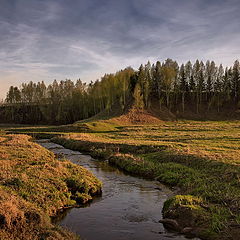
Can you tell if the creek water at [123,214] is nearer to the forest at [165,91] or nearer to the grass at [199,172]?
the grass at [199,172]

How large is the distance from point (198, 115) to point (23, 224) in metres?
96.8

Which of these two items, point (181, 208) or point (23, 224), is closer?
point (23, 224)

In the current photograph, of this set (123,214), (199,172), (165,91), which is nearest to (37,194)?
(123,214)

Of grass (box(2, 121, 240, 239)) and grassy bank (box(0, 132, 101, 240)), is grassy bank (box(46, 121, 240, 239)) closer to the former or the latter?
grass (box(2, 121, 240, 239))

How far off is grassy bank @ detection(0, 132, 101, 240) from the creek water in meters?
1.25

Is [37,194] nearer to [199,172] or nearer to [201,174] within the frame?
[201,174]

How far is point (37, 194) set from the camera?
1892cm

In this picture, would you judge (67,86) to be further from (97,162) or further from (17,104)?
(97,162)

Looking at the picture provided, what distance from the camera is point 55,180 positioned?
2197cm

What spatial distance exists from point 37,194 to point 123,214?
6216mm

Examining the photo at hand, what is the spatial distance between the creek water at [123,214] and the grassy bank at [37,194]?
1249mm

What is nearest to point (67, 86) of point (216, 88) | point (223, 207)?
point (216, 88)

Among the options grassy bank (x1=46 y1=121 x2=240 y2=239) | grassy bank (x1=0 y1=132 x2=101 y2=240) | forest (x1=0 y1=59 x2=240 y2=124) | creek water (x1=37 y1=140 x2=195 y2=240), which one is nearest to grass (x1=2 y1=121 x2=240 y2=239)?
grassy bank (x1=46 y1=121 x2=240 y2=239)

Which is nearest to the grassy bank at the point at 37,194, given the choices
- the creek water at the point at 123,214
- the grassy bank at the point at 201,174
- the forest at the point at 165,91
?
the creek water at the point at 123,214
